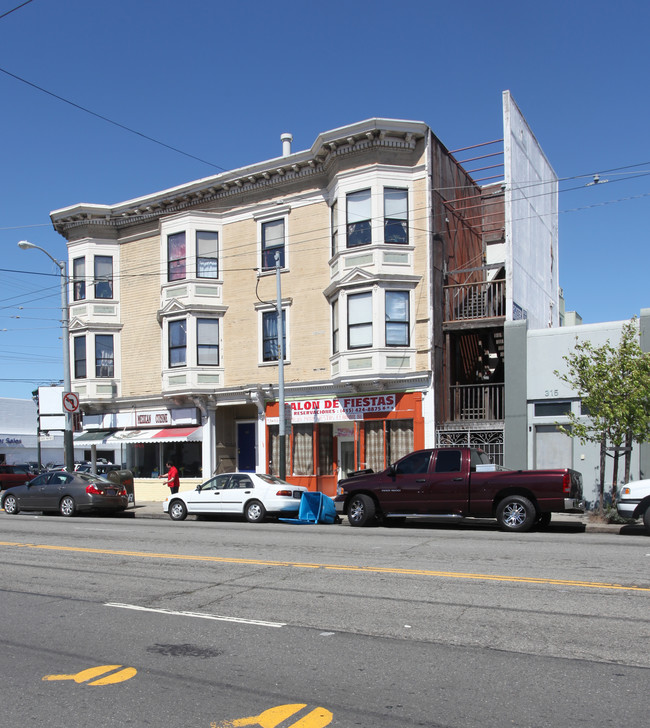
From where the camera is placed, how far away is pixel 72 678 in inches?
226

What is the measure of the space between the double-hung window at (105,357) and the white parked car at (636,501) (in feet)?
70.4

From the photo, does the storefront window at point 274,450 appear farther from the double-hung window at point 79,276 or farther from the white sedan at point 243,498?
the double-hung window at point 79,276

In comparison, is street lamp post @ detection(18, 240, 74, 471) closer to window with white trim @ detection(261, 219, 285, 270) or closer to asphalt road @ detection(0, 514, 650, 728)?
window with white trim @ detection(261, 219, 285, 270)

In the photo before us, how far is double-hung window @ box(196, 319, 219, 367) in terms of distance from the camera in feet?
89.8

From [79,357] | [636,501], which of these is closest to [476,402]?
[636,501]

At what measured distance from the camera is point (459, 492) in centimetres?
1609

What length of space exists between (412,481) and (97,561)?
754cm

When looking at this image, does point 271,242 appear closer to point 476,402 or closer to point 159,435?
point 159,435

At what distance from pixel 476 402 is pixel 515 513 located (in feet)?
27.1

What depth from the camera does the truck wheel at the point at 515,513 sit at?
15.2 metres

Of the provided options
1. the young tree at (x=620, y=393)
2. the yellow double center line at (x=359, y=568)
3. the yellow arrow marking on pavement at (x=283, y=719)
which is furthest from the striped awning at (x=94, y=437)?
the yellow arrow marking on pavement at (x=283, y=719)

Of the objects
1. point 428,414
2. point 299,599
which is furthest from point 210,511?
point 299,599

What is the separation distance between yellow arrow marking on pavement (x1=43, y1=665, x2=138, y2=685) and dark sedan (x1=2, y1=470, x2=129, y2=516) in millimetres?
16674

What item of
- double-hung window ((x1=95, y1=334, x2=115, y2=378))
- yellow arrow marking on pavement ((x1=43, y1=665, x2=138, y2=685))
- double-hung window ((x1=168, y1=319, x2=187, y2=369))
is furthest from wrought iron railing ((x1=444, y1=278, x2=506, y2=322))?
yellow arrow marking on pavement ((x1=43, y1=665, x2=138, y2=685))
